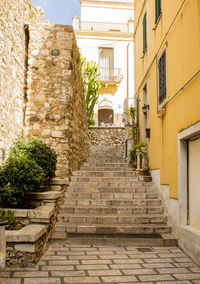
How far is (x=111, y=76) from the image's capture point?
20.4 m

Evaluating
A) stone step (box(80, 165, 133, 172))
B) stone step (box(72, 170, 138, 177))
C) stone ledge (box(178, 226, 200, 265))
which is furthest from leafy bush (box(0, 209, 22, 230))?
stone step (box(80, 165, 133, 172))

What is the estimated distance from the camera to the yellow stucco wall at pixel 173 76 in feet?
16.5

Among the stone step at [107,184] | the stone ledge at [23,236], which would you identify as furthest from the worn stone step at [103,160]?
the stone ledge at [23,236]

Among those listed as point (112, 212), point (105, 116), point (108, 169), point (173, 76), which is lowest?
point (112, 212)

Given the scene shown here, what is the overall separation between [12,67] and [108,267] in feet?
15.6

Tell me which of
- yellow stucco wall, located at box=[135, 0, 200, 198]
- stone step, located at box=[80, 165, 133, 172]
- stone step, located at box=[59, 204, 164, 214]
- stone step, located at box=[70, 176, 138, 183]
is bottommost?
stone step, located at box=[59, 204, 164, 214]

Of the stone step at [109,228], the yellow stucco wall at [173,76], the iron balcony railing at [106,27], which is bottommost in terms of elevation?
the stone step at [109,228]

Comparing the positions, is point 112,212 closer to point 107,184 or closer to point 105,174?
point 107,184

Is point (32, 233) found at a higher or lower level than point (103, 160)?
lower

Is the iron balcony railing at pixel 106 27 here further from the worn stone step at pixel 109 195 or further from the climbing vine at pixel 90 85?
the worn stone step at pixel 109 195

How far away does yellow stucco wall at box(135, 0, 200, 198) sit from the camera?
16.5 ft

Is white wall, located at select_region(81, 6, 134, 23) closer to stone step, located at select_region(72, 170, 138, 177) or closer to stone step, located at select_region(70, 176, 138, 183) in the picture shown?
stone step, located at select_region(72, 170, 138, 177)

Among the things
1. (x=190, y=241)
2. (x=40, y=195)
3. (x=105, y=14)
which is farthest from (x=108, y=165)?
(x=105, y=14)

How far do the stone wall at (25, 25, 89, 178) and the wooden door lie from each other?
12.5 metres
